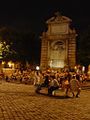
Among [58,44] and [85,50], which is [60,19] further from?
[85,50]

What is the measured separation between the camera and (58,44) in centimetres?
4916

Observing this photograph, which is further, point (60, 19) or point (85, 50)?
point (60, 19)

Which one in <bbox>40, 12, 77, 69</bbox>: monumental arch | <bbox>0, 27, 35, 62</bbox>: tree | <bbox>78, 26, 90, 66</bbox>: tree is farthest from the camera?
<bbox>0, 27, 35, 62</bbox>: tree

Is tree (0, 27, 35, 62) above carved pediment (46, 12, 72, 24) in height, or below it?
below

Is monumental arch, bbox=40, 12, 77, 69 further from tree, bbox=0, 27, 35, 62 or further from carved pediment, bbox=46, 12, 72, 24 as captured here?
tree, bbox=0, 27, 35, 62

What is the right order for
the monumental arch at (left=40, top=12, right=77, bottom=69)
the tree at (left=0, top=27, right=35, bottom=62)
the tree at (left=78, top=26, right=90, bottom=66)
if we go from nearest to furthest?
the tree at (left=78, top=26, right=90, bottom=66) → the monumental arch at (left=40, top=12, right=77, bottom=69) → the tree at (left=0, top=27, right=35, bottom=62)

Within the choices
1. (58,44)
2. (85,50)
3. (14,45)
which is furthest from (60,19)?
(14,45)

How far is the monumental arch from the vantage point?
47406mm

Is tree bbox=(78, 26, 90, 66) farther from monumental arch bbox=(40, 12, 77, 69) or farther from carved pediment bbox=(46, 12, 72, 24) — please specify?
carved pediment bbox=(46, 12, 72, 24)

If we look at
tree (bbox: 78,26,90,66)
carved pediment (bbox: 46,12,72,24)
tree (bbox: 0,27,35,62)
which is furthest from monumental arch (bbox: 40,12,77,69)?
tree (bbox: 0,27,35,62)

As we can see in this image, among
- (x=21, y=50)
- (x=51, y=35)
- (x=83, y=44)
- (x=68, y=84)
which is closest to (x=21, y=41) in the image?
(x=21, y=50)

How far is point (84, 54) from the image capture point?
44.4 metres

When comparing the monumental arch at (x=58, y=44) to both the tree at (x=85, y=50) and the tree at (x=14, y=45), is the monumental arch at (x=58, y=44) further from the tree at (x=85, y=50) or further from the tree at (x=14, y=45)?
the tree at (x=14, y=45)

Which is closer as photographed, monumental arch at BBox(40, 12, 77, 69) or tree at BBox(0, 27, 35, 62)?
monumental arch at BBox(40, 12, 77, 69)
